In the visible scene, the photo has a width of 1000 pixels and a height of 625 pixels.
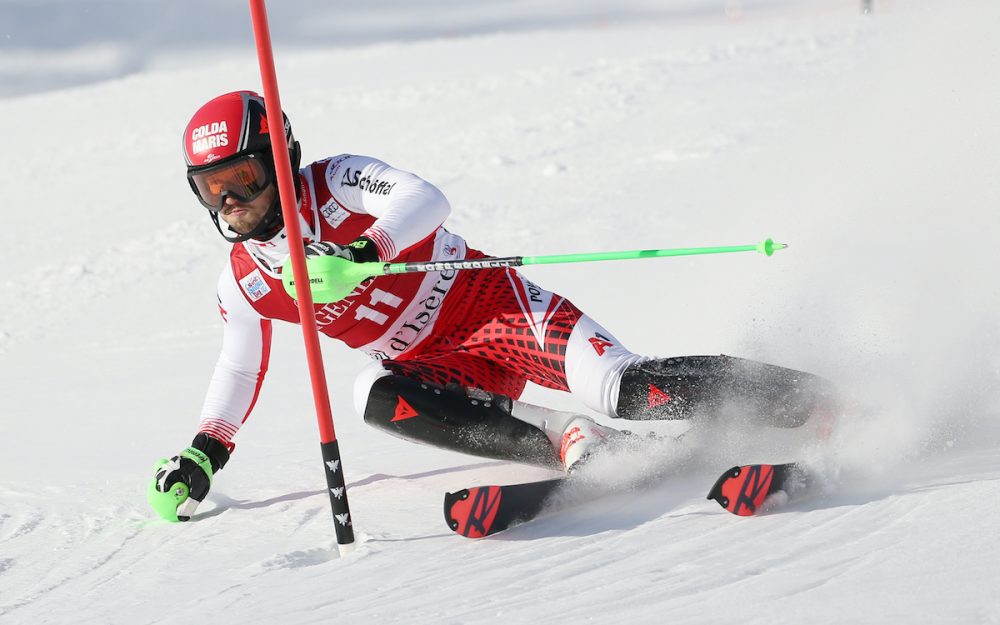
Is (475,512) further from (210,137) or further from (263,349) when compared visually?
(210,137)

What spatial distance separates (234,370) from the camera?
12.2 feet

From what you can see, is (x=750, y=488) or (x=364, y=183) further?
(x=364, y=183)

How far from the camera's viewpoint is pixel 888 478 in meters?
2.93

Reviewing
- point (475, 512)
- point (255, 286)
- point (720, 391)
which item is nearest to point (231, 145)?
point (255, 286)

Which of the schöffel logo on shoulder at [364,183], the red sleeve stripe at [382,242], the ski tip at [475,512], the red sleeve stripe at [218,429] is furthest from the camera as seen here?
the red sleeve stripe at [218,429]

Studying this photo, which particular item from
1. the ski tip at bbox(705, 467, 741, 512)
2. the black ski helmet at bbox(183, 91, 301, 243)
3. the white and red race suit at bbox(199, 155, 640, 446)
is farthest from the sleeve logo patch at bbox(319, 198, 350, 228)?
the ski tip at bbox(705, 467, 741, 512)

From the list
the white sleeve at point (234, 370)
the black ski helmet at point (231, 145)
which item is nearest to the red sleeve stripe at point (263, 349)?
the white sleeve at point (234, 370)

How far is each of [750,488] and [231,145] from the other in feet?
5.88

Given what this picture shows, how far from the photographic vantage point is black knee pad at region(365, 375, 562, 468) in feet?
11.0

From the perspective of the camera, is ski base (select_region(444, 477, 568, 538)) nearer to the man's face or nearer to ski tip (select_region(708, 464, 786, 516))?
ski tip (select_region(708, 464, 786, 516))

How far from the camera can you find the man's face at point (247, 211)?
3.31m

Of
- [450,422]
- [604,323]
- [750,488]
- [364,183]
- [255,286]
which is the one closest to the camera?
[750,488]

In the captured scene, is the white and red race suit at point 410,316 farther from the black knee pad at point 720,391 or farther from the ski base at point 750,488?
the ski base at point 750,488

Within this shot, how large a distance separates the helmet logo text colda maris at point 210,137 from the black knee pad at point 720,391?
141cm
